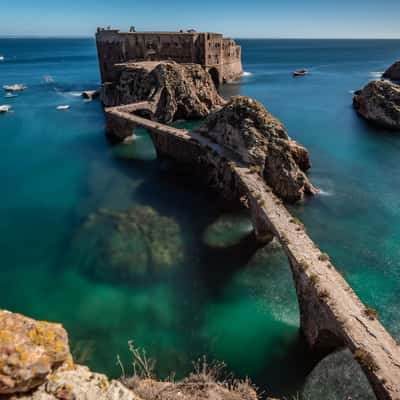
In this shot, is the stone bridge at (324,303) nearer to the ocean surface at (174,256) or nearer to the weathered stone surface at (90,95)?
the ocean surface at (174,256)

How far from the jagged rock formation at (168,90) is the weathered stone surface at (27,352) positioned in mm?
52733

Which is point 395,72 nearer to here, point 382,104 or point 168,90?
point 382,104

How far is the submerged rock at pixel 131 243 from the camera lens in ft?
76.5

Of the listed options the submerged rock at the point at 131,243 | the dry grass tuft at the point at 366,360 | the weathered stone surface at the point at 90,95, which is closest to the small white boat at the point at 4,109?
the weathered stone surface at the point at 90,95

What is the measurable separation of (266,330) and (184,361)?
5286mm

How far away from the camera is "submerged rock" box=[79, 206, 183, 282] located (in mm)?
23328

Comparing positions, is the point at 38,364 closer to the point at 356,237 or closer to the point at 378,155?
the point at 356,237

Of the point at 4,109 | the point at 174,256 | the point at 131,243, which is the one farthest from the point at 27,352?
the point at 4,109

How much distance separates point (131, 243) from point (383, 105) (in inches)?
2196

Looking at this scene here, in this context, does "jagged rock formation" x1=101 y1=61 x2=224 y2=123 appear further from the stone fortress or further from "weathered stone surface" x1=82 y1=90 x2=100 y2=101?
the stone fortress

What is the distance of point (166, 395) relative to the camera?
10000 mm

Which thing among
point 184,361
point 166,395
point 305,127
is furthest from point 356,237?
point 305,127

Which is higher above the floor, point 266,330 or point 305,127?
point 305,127

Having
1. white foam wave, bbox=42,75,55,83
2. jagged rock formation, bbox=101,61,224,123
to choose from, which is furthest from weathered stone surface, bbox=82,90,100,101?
white foam wave, bbox=42,75,55,83
